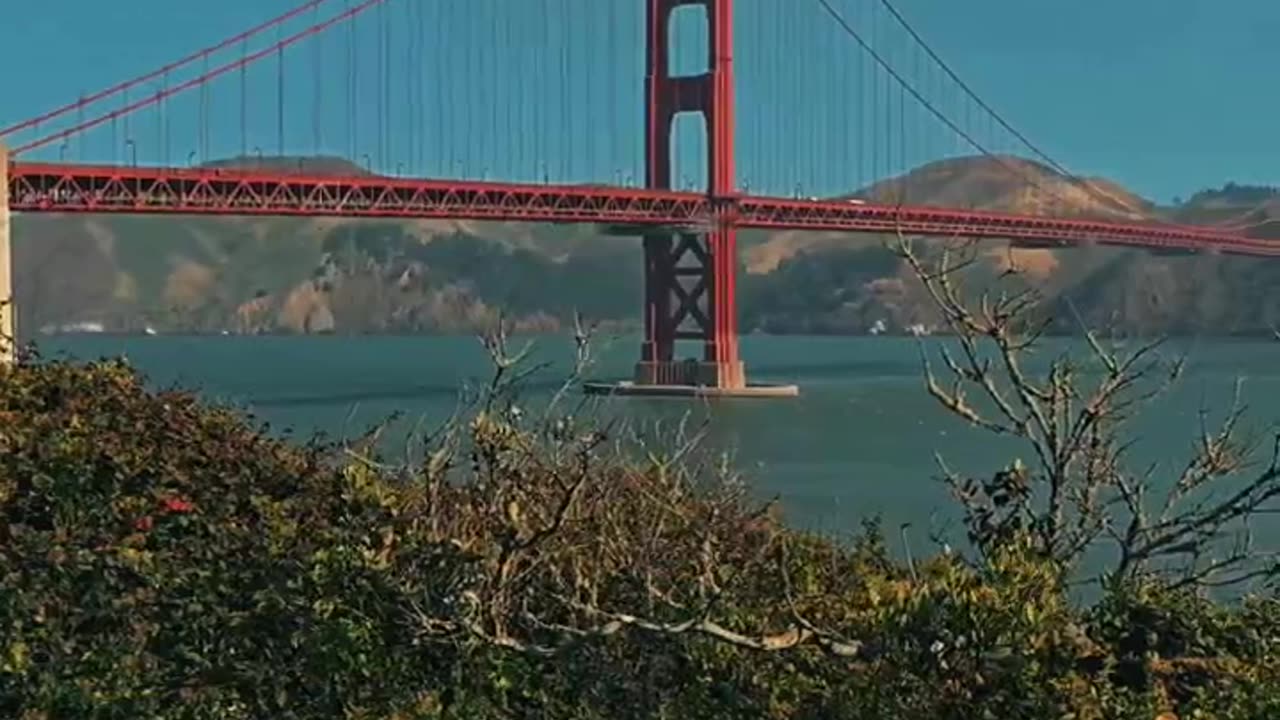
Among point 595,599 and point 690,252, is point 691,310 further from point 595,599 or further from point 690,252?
point 595,599

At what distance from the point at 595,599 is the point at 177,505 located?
138 cm

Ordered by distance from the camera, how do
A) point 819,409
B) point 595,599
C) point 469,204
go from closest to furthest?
point 595,599
point 469,204
point 819,409

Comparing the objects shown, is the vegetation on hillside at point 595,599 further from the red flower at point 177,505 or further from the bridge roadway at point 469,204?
the bridge roadway at point 469,204

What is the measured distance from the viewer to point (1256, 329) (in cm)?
7319

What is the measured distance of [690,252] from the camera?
40438 millimetres

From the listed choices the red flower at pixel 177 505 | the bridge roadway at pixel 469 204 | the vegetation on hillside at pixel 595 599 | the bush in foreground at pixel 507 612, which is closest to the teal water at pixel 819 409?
the vegetation on hillside at pixel 595 599

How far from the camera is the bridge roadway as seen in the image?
26.7 m

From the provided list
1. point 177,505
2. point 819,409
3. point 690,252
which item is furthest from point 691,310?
point 177,505

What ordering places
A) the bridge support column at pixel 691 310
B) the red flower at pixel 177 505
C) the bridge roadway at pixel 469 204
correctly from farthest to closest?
1. the bridge support column at pixel 691 310
2. the bridge roadway at pixel 469 204
3. the red flower at pixel 177 505

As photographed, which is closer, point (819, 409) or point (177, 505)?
point (177, 505)

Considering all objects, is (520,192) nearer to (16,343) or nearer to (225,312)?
(16,343)

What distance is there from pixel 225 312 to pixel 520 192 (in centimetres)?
8484

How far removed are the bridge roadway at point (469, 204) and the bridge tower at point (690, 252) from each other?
1.67m

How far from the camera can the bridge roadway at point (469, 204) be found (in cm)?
2672
